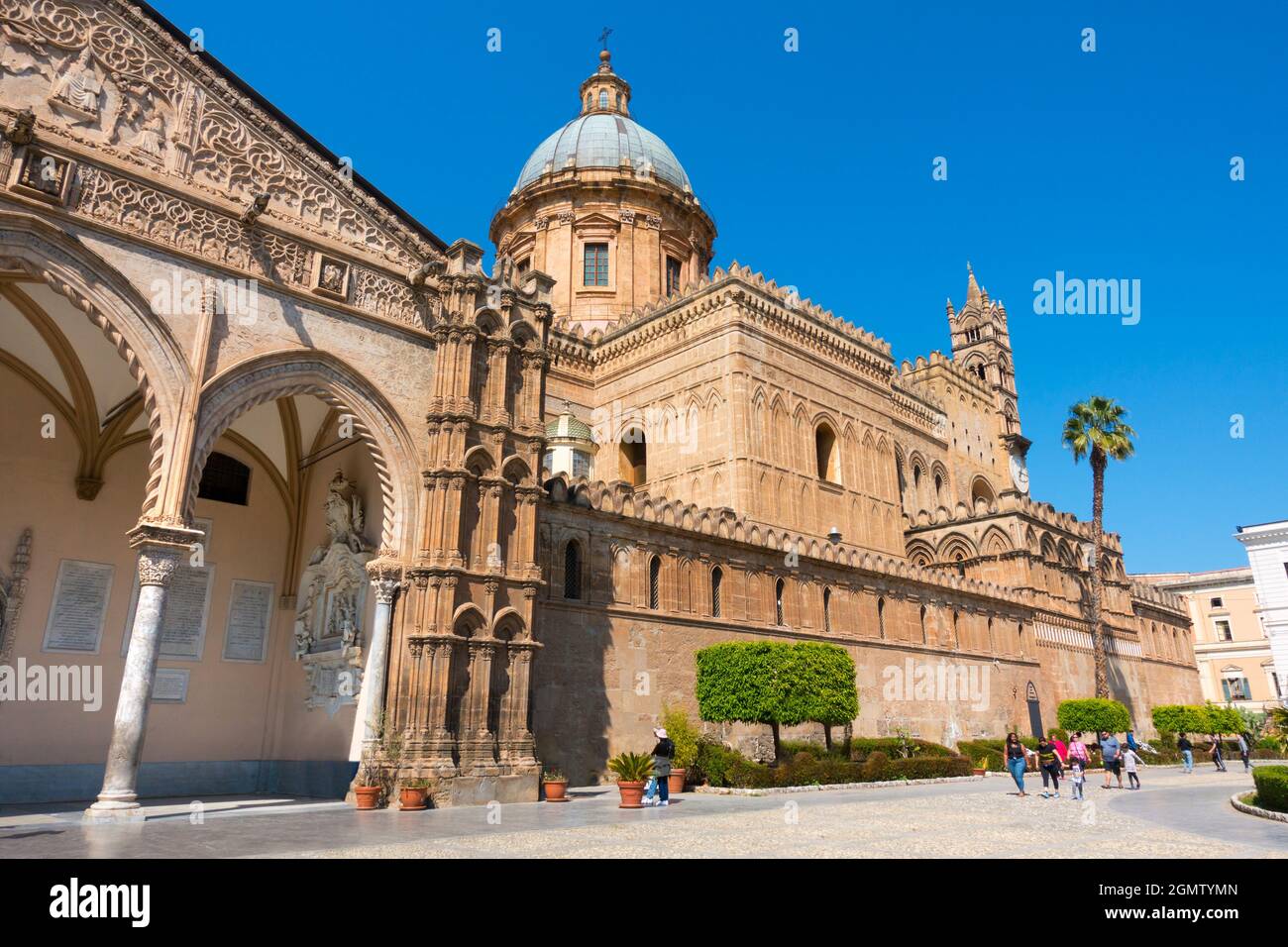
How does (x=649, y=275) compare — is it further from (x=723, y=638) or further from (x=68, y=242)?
(x=68, y=242)

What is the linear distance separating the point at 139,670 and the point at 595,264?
31387 mm

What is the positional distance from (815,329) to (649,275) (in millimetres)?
9444

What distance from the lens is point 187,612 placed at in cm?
1909

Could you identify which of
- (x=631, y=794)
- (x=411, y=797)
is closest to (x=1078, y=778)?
(x=631, y=794)

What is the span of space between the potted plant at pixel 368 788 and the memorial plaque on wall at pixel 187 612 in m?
6.40

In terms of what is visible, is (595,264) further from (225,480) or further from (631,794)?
(631,794)

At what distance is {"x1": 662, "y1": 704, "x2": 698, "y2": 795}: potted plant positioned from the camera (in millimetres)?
18828

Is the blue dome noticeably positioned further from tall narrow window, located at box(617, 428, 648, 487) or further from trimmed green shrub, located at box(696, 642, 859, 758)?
trimmed green shrub, located at box(696, 642, 859, 758)

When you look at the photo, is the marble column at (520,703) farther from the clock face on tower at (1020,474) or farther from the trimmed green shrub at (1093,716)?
the clock face on tower at (1020,474)

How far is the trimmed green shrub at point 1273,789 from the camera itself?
1255 cm

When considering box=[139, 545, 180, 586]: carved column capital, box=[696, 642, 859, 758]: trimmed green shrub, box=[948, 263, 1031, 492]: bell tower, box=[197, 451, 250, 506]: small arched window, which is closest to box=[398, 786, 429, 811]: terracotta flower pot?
box=[139, 545, 180, 586]: carved column capital

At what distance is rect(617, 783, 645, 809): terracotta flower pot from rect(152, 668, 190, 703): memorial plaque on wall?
10520mm

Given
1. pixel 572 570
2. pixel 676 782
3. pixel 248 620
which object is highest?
pixel 572 570
